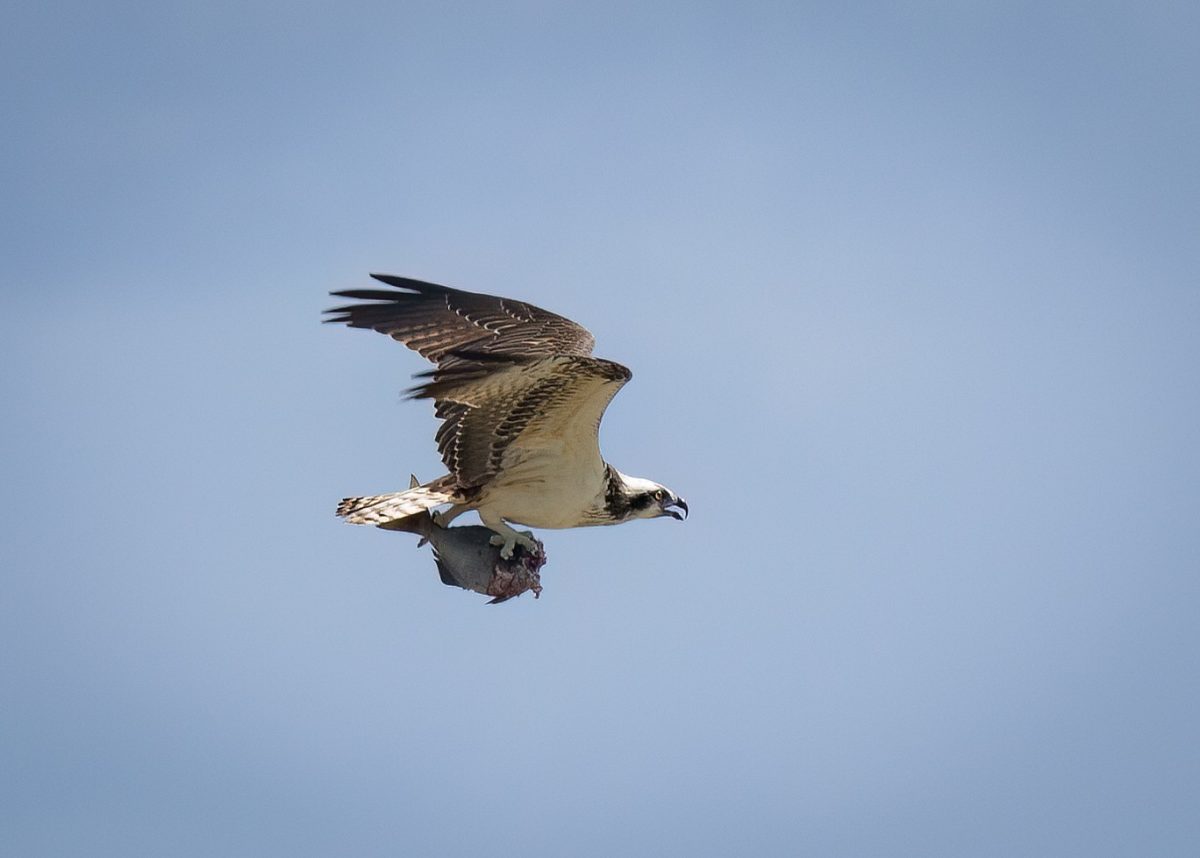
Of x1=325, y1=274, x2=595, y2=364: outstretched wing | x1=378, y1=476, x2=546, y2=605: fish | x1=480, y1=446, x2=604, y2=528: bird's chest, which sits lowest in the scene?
x1=378, y1=476, x2=546, y2=605: fish

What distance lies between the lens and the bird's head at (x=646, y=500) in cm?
1324

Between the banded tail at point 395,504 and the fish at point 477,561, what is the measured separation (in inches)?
4.7

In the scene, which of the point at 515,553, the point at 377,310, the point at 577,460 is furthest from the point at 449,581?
the point at 377,310

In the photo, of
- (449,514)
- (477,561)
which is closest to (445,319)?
(449,514)

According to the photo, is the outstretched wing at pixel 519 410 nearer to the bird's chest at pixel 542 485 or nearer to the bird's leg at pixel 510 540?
the bird's chest at pixel 542 485

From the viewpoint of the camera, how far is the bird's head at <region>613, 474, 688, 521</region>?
13242mm

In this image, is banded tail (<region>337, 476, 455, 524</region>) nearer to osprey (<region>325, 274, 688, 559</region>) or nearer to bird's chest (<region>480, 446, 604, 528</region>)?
osprey (<region>325, 274, 688, 559</region>)

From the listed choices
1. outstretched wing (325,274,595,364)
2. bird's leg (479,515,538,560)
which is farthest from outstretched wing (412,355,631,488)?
outstretched wing (325,274,595,364)

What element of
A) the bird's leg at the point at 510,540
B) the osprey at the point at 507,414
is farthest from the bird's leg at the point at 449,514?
the bird's leg at the point at 510,540

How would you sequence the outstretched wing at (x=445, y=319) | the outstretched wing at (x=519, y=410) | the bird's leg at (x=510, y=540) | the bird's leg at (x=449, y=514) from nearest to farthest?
the outstretched wing at (x=519, y=410)
the bird's leg at (x=510, y=540)
the bird's leg at (x=449, y=514)
the outstretched wing at (x=445, y=319)

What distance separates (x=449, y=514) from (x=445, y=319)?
2.47 meters

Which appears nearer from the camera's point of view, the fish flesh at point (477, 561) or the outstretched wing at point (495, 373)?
the outstretched wing at point (495, 373)

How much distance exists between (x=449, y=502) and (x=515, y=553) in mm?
738

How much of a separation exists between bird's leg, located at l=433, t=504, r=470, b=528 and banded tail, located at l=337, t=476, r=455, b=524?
19cm
